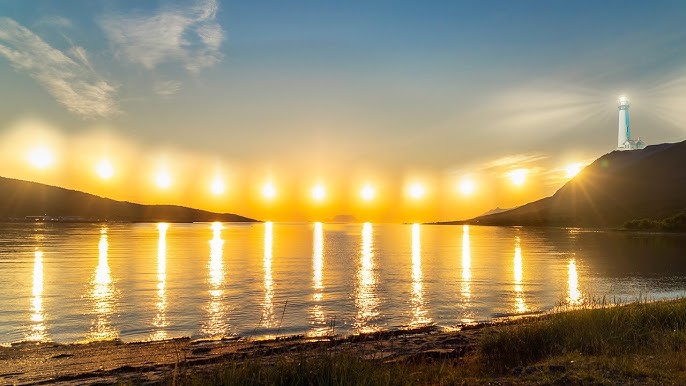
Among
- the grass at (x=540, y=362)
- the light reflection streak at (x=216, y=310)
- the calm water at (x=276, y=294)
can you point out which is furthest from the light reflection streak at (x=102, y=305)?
the grass at (x=540, y=362)

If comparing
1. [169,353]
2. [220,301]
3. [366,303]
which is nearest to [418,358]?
[169,353]

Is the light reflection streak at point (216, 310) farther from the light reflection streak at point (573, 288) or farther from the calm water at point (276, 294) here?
the light reflection streak at point (573, 288)

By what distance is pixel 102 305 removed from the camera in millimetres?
38938

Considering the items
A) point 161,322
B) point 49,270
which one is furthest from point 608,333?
point 49,270

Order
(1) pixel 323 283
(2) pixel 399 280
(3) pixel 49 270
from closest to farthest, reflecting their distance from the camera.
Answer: (1) pixel 323 283 → (2) pixel 399 280 → (3) pixel 49 270

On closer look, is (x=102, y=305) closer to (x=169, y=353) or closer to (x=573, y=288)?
(x=169, y=353)

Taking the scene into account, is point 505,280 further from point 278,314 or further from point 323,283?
point 278,314

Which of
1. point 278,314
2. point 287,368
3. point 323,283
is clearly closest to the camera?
point 287,368

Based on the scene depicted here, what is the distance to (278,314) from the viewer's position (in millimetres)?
35969

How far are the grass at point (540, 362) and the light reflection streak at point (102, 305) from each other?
1568 cm

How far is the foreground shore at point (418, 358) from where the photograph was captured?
41.9ft

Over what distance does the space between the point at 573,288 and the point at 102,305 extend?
48.3 meters

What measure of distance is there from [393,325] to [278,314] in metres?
9.43

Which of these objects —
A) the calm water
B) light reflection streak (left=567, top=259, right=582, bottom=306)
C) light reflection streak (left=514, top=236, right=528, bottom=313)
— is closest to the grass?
the calm water
